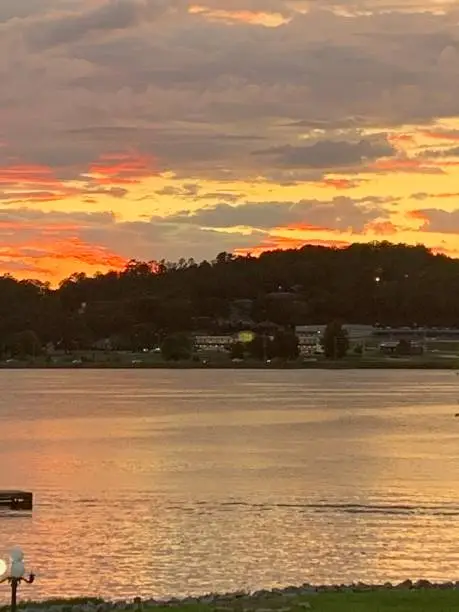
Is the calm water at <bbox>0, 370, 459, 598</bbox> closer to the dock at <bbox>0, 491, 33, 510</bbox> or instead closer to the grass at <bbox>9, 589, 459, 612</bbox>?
the dock at <bbox>0, 491, 33, 510</bbox>

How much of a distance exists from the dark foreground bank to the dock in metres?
20.3

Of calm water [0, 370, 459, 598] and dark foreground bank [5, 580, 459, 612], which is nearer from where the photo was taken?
dark foreground bank [5, 580, 459, 612]

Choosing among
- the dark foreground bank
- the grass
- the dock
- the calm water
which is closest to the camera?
the grass

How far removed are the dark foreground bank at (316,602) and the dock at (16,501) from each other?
20.3 m

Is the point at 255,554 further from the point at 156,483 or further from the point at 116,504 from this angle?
the point at 156,483

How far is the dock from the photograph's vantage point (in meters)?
42.1

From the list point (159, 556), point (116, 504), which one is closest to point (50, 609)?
point (159, 556)

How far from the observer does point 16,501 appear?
139ft

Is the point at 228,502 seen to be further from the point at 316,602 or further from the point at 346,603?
the point at 346,603

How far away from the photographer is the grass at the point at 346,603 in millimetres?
18438

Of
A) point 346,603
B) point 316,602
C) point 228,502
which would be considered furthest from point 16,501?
point 346,603

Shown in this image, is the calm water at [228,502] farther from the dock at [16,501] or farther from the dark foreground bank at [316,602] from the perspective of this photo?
the dark foreground bank at [316,602]

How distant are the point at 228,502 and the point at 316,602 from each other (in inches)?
1012

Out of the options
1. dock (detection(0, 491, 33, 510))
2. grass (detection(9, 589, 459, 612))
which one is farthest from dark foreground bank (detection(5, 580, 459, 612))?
dock (detection(0, 491, 33, 510))
